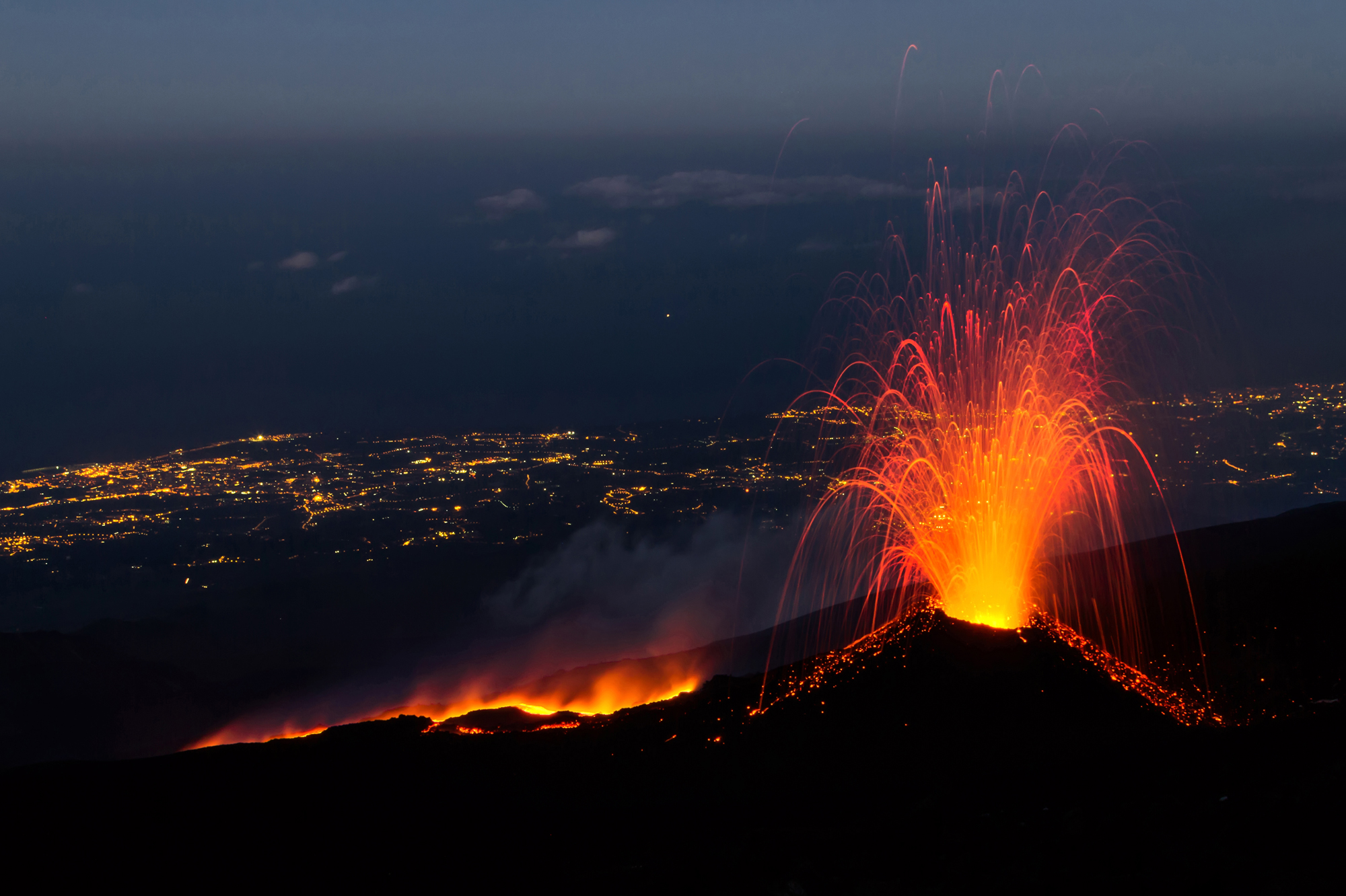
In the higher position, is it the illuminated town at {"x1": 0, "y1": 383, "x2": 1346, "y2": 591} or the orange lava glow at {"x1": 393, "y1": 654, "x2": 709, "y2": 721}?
the illuminated town at {"x1": 0, "y1": 383, "x2": 1346, "y2": 591}

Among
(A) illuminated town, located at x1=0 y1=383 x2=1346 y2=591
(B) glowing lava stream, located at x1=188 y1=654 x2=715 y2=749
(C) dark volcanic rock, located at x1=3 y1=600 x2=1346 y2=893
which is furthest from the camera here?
(A) illuminated town, located at x1=0 y1=383 x2=1346 y2=591

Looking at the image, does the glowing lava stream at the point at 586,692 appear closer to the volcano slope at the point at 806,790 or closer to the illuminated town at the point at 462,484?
the volcano slope at the point at 806,790

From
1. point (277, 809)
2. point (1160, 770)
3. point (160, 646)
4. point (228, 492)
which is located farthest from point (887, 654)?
point (228, 492)

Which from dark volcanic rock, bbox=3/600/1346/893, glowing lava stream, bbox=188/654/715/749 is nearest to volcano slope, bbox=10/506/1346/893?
dark volcanic rock, bbox=3/600/1346/893

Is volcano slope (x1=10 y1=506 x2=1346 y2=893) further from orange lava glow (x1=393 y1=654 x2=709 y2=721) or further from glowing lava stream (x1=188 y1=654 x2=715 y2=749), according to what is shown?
glowing lava stream (x1=188 y1=654 x2=715 y2=749)

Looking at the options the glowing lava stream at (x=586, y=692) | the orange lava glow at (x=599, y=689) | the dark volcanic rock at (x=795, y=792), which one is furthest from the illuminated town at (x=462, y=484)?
the dark volcanic rock at (x=795, y=792)

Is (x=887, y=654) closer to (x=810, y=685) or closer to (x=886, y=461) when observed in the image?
(x=810, y=685)
